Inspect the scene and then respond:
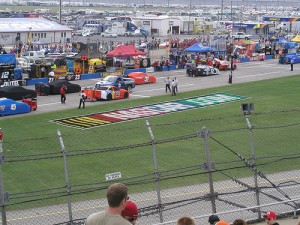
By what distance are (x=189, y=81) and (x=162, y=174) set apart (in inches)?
1304

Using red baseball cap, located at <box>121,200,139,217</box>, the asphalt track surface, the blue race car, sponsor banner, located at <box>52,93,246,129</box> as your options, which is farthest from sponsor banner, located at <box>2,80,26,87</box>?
red baseball cap, located at <box>121,200,139,217</box>

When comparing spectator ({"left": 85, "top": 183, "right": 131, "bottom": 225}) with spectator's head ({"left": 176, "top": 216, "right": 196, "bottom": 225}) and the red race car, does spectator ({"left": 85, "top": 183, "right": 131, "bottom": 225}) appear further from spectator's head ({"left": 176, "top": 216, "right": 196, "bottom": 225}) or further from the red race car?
the red race car

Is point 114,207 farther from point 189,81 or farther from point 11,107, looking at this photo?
point 189,81

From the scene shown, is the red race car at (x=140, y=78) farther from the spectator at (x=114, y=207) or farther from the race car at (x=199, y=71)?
the spectator at (x=114, y=207)

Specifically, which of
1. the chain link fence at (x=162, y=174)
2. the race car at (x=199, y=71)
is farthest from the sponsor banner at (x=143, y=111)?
the race car at (x=199, y=71)

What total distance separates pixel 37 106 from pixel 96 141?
16055mm

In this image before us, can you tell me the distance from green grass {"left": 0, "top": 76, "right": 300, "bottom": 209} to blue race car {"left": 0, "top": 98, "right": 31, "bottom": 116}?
84 centimetres

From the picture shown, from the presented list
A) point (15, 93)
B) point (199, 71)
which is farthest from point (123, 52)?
point (15, 93)

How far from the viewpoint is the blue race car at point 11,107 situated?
36.5 m

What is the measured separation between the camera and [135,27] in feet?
420

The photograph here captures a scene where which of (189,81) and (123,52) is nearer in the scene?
(189,81)

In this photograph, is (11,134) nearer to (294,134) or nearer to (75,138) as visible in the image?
(75,138)

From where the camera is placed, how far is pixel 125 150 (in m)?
20.5

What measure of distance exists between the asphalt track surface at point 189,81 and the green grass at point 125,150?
10.5 feet
